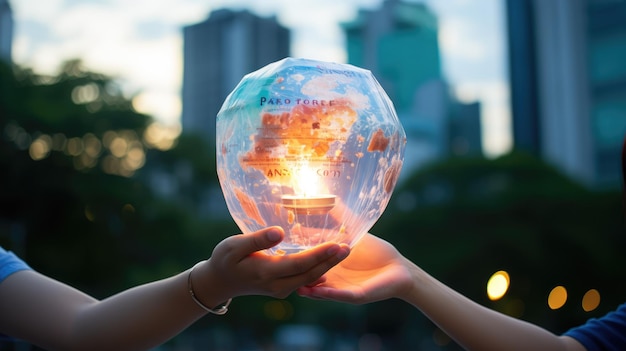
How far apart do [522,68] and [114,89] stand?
1853 cm

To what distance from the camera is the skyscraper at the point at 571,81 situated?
Answer: 23875mm

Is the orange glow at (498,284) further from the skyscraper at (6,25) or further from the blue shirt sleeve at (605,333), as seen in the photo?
the skyscraper at (6,25)

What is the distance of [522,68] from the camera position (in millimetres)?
26094

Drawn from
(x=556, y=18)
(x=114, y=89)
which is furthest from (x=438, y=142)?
(x=114, y=89)

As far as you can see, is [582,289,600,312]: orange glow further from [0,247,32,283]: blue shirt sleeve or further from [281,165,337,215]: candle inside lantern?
[0,247,32,283]: blue shirt sleeve

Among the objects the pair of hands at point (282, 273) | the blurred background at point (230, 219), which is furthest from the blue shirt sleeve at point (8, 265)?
the blurred background at point (230, 219)

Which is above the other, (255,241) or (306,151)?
(306,151)

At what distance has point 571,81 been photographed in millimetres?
24812

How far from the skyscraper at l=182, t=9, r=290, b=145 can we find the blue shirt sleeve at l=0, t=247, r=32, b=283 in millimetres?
18722

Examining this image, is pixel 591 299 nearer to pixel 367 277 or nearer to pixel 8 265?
pixel 367 277

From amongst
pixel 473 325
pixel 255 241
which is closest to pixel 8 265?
pixel 255 241

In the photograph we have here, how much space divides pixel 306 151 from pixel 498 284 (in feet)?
39.5

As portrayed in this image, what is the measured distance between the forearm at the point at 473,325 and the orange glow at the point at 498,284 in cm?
1130

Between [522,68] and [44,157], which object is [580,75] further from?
[44,157]
